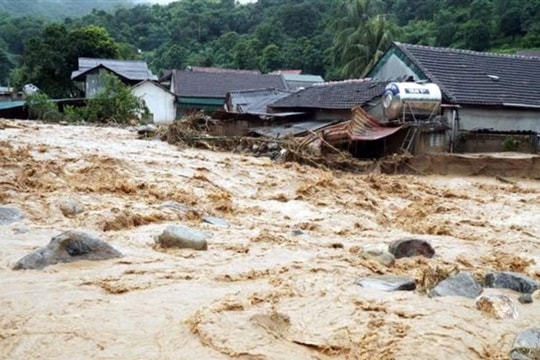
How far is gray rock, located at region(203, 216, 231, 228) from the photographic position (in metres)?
8.06

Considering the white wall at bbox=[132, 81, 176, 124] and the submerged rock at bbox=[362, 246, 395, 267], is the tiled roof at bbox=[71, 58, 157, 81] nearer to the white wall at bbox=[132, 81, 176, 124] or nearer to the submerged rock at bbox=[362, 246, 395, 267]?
the white wall at bbox=[132, 81, 176, 124]

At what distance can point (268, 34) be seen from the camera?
5109cm

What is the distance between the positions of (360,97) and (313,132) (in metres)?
2.57

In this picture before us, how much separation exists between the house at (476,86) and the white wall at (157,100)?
48.6ft

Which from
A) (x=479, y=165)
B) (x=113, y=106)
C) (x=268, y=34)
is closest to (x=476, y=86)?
(x=479, y=165)

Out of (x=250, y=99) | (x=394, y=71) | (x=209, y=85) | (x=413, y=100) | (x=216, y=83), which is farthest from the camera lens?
(x=216, y=83)

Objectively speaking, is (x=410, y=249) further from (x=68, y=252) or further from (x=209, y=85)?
(x=209, y=85)

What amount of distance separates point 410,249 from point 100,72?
2732 centimetres

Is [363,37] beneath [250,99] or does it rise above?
above

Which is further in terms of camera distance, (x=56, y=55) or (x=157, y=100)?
(x=56, y=55)

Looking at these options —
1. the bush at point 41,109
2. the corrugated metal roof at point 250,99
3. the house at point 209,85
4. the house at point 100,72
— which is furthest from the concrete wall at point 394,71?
the house at point 100,72

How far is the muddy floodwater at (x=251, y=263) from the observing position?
3963mm

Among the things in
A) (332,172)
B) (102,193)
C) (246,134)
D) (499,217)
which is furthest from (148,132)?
(499,217)

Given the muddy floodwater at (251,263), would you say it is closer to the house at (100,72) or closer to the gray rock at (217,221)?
the gray rock at (217,221)
